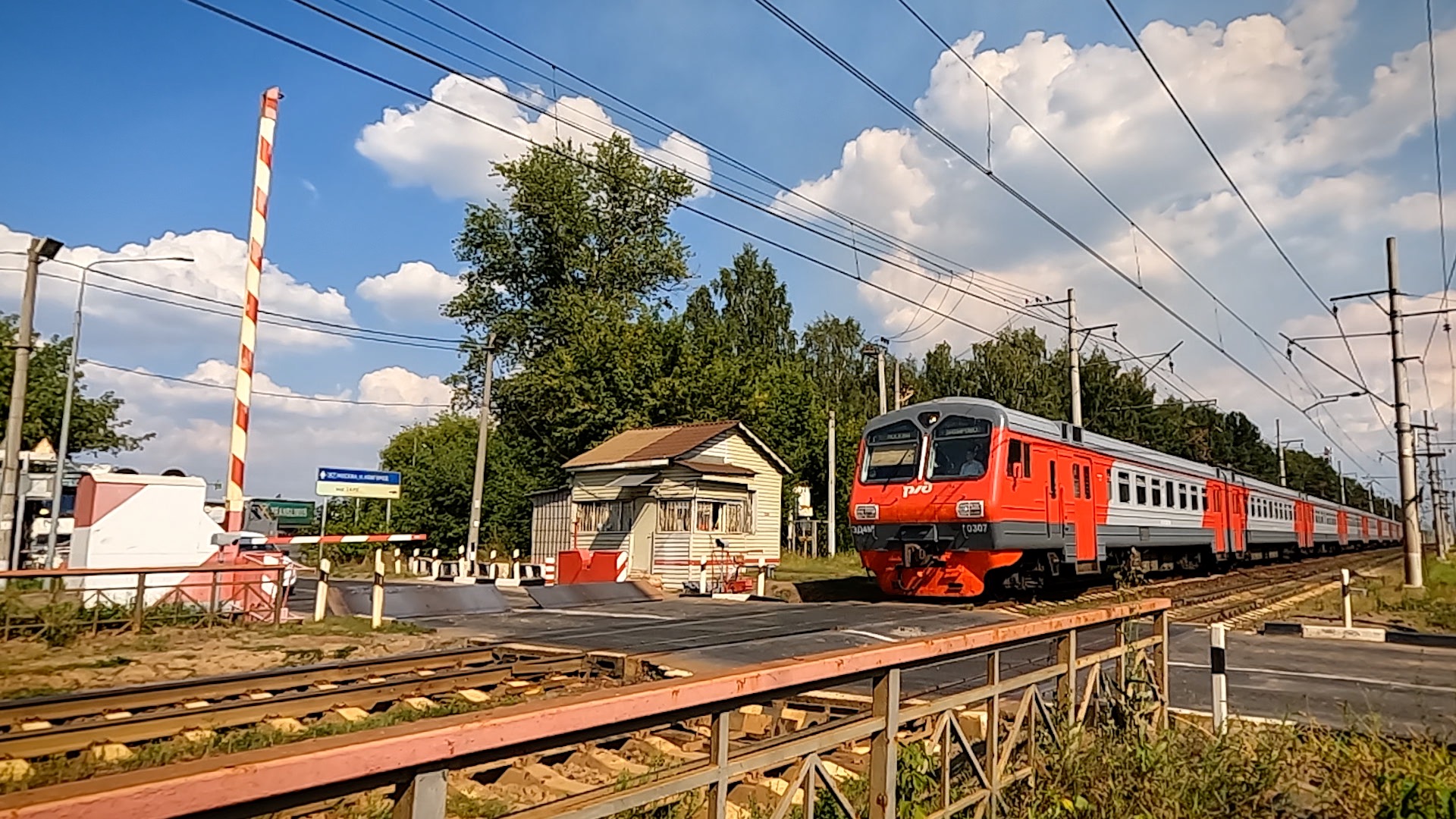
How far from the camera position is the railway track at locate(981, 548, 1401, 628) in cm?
1611

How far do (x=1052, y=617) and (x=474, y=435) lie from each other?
56.4 meters

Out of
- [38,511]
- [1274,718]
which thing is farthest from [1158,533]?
[38,511]

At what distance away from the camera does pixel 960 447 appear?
16422 millimetres

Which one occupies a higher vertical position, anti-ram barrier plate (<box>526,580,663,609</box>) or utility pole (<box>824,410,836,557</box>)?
utility pole (<box>824,410,836,557</box>)

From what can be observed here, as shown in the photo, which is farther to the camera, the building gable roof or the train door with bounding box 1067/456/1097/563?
the building gable roof

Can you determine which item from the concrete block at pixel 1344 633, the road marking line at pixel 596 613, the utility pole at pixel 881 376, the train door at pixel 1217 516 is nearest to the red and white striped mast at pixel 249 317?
the road marking line at pixel 596 613

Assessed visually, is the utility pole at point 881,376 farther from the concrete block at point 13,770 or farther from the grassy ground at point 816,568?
the concrete block at point 13,770

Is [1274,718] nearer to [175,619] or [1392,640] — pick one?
[1392,640]

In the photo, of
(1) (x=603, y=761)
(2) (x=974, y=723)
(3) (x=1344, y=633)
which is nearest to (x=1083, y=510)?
(3) (x=1344, y=633)

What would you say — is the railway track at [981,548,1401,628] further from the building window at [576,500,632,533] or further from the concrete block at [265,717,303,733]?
the building window at [576,500,632,533]

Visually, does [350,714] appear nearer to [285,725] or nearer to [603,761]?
[285,725]

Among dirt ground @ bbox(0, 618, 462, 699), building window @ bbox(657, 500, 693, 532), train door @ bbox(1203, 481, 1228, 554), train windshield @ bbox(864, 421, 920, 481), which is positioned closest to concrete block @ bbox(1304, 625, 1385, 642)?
train windshield @ bbox(864, 421, 920, 481)

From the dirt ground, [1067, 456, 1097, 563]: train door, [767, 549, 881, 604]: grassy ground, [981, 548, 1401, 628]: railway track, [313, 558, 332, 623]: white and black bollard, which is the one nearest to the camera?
the dirt ground

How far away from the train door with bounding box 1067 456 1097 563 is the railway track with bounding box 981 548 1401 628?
38.0 inches
